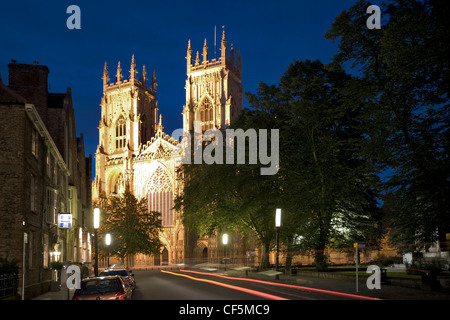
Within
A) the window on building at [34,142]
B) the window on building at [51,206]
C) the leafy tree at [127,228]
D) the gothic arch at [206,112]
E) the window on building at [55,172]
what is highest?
the gothic arch at [206,112]

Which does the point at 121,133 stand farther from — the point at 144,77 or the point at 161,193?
the point at 161,193

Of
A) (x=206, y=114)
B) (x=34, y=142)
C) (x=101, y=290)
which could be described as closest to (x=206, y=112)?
(x=206, y=114)

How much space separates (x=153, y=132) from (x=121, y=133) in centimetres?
756

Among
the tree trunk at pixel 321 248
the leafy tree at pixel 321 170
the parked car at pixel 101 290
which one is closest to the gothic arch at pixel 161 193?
the leafy tree at pixel 321 170

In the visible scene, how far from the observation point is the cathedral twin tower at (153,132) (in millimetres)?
85750

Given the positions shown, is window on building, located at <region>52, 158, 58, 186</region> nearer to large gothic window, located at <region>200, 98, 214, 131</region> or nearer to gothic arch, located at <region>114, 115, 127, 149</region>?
large gothic window, located at <region>200, 98, 214, 131</region>

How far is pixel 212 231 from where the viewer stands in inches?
1672

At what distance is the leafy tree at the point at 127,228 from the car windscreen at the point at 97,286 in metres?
48.3

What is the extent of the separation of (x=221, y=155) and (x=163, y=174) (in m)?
50.3

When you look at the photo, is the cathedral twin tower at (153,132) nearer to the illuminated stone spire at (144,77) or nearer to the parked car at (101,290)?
the illuminated stone spire at (144,77)

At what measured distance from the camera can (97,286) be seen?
13430mm

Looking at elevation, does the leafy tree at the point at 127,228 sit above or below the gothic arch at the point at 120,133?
below
